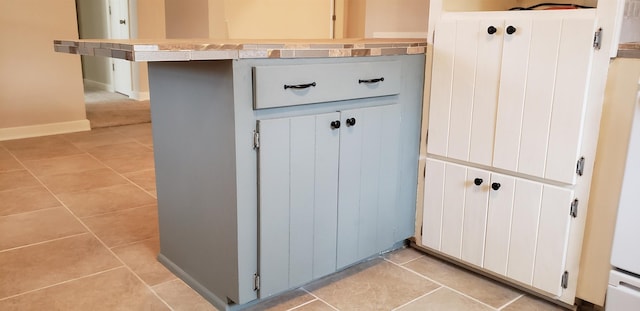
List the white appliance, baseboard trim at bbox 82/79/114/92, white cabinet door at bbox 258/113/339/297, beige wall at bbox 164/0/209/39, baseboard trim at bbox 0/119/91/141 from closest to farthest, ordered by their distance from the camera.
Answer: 1. the white appliance
2. white cabinet door at bbox 258/113/339/297
3. baseboard trim at bbox 0/119/91/141
4. beige wall at bbox 164/0/209/39
5. baseboard trim at bbox 82/79/114/92

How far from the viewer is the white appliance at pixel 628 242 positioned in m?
1.45

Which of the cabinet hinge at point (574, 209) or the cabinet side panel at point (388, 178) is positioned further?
the cabinet side panel at point (388, 178)

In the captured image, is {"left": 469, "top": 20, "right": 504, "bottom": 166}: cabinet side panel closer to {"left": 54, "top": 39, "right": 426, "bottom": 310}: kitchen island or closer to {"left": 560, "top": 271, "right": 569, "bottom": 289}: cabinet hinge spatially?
{"left": 54, "top": 39, "right": 426, "bottom": 310}: kitchen island

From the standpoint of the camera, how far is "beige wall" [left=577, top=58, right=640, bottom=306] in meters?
1.50

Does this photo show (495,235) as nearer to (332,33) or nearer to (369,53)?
(369,53)

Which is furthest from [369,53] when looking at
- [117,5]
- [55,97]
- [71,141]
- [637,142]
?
[117,5]

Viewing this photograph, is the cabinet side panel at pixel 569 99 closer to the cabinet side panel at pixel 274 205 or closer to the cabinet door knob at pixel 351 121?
the cabinet door knob at pixel 351 121

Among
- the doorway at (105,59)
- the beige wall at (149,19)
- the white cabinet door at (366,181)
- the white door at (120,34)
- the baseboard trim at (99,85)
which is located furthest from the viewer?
the baseboard trim at (99,85)

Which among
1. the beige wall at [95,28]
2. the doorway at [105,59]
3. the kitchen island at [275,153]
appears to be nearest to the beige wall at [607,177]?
the kitchen island at [275,153]

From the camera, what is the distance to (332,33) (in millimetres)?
4961

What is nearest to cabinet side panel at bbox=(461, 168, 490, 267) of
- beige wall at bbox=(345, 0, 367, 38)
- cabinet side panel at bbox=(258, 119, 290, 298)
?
cabinet side panel at bbox=(258, 119, 290, 298)

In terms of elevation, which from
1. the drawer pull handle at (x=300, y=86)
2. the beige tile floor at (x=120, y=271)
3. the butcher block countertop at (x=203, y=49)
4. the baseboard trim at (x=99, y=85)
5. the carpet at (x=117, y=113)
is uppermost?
the butcher block countertop at (x=203, y=49)

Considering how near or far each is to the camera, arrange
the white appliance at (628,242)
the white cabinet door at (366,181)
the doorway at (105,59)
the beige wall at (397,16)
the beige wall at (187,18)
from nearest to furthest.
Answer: the white appliance at (628,242) → the white cabinet door at (366,181) → the beige wall at (397,16) → the beige wall at (187,18) → the doorway at (105,59)

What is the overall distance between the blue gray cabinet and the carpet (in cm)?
318
